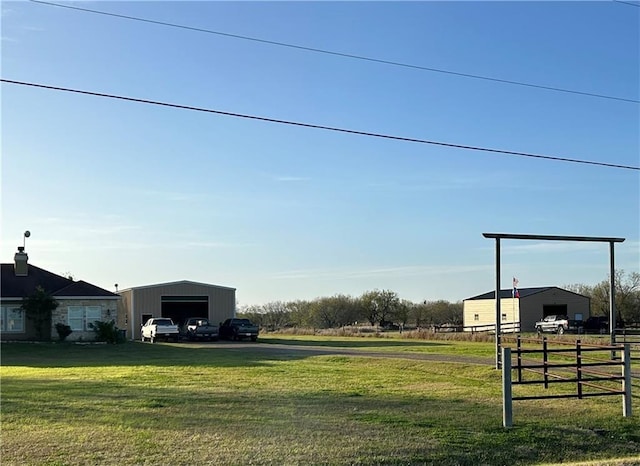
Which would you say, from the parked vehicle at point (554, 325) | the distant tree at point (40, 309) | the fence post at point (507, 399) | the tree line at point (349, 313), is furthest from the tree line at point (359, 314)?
the fence post at point (507, 399)

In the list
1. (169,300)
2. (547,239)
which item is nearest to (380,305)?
(169,300)

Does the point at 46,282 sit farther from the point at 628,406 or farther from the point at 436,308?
the point at 436,308

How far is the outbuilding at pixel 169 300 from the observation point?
159 ft

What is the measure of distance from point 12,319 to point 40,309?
1.91m

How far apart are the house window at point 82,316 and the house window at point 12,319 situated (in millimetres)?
2408

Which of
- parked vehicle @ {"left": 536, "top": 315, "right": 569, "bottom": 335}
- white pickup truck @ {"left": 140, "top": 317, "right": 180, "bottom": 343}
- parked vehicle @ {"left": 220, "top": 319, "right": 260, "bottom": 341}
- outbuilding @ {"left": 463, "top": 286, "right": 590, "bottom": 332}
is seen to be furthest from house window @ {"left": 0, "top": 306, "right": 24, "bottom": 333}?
outbuilding @ {"left": 463, "top": 286, "right": 590, "bottom": 332}

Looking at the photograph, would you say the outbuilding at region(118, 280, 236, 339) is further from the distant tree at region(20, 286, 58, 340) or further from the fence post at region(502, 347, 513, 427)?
the fence post at region(502, 347, 513, 427)

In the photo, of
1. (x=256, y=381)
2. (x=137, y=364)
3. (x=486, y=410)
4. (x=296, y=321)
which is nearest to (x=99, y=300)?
(x=137, y=364)

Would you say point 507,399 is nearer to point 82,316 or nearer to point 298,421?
point 298,421

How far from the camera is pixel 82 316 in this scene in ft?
129

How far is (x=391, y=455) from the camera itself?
9508 mm

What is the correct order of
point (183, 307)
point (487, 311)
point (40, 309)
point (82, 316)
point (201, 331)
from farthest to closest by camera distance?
point (487, 311) → point (183, 307) → point (201, 331) → point (82, 316) → point (40, 309)

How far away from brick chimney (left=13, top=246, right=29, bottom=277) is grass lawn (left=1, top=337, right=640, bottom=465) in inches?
911

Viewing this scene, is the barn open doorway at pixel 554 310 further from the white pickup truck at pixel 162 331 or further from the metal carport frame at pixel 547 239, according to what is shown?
the metal carport frame at pixel 547 239
